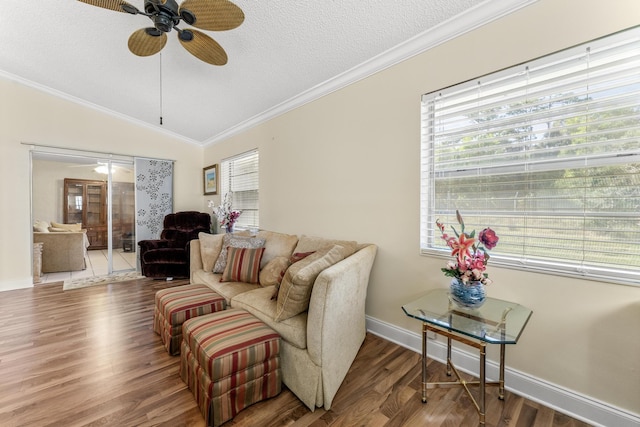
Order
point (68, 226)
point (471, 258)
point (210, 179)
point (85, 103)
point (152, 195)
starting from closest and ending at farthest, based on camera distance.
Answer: point (471, 258) < point (85, 103) < point (68, 226) < point (152, 195) < point (210, 179)

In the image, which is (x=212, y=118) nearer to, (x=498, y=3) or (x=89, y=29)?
(x=89, y=29)

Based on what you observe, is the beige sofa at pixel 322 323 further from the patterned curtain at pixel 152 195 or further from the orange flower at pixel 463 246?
the patterned curtain at pixel 152 195

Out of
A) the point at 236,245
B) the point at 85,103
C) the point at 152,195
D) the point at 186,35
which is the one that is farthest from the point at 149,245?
the point at 186,35

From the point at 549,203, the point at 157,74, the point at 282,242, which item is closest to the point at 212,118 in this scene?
the point at 157,74

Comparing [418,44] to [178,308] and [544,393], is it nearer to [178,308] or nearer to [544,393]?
[544,393]

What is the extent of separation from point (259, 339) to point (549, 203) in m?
2.03

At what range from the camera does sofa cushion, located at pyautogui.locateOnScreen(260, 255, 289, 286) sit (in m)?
2.60

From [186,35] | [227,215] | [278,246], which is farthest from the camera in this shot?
[227,215]

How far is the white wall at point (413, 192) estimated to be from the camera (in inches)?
55.9

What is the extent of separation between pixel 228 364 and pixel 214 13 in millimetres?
2125

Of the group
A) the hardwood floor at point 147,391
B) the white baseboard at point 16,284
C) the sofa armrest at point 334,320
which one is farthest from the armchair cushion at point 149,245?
the sofa armrest at point 334,320

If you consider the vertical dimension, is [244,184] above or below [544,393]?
above

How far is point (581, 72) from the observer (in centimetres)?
149

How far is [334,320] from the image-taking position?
168cm
